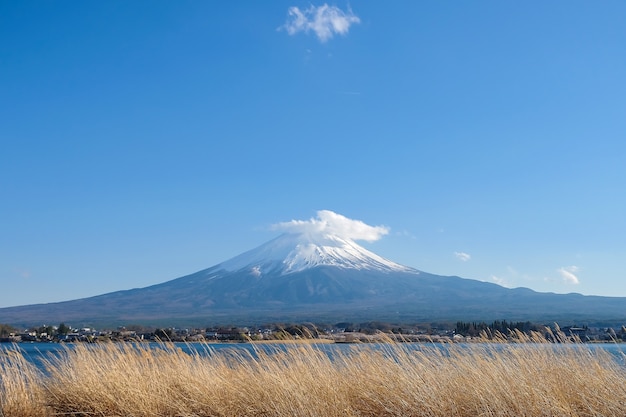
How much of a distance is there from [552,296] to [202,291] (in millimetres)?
78001

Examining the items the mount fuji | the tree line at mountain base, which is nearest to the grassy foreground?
the tree line at mountain base

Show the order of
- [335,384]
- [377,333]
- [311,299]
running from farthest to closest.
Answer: [311,299] → [377,333] → [335,384]

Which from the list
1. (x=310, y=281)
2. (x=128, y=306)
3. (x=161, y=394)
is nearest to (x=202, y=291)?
(x=128, y=306)

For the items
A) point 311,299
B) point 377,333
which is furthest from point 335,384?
point 311,299

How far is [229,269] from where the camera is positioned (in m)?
180

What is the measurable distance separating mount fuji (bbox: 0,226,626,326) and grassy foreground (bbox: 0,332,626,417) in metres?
90.5

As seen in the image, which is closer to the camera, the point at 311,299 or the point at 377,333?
the point at 377,333

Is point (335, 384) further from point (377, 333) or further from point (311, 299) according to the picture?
point (311, 299)

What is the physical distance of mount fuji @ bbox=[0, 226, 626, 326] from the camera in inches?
4572

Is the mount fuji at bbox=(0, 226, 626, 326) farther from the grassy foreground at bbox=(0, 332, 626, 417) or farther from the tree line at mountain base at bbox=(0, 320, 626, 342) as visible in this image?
the grassy foreground at bbox=(0, 332, 626, 417)

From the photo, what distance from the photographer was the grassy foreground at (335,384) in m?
6.80

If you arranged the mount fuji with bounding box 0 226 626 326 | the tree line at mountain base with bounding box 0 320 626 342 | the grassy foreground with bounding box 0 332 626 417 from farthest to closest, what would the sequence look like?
the mount fuji with bounding box 0 226 626 326 < the tree line at mountain base with bounding box 0 320 626 342 < the grassy foreground with bounding box 0 332 626 417

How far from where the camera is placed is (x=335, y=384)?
8078 millimetres

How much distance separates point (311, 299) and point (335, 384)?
135 metres
